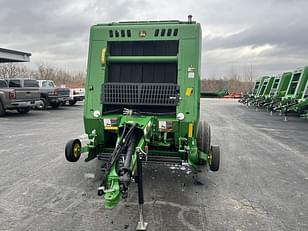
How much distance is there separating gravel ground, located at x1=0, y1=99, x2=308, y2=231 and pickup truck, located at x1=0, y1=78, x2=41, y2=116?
7.91 metres

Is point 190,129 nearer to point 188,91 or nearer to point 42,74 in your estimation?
point 188,91

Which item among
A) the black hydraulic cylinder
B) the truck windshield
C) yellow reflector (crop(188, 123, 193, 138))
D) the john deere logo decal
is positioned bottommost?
the black hydraulic cylinder

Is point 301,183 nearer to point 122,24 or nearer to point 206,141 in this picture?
point 206,141

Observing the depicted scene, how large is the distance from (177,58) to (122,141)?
191 cm

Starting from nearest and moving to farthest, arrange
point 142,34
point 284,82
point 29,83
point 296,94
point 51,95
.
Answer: point 142,34, point 296,94, point 29,83, point 51,95, point 284,82

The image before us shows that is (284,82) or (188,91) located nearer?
(188,91)

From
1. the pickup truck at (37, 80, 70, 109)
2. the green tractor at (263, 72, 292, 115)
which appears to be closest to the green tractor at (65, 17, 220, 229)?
the pickup truck at (37, 80, 70, 109)

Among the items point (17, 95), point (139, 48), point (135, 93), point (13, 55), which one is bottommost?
point (17, 95)

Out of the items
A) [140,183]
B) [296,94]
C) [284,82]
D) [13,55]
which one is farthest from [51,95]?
[140,183]

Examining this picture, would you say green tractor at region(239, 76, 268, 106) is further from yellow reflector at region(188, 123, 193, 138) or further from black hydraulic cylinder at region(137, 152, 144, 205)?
black hydraulic cylinder at region(137, 152, 144, 205)

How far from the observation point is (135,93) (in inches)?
216

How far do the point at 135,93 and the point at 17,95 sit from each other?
456 inches

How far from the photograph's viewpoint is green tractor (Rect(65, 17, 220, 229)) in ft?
17.0

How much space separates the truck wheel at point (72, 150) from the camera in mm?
5398
